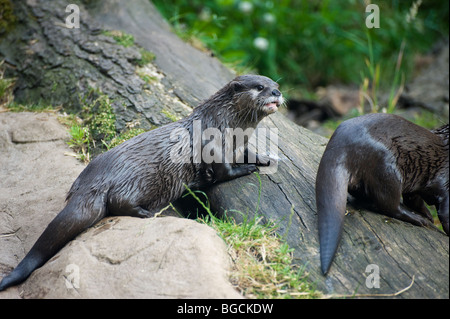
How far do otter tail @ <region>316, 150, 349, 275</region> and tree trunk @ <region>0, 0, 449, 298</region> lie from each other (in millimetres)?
81

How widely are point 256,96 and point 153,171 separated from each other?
79 centimetres

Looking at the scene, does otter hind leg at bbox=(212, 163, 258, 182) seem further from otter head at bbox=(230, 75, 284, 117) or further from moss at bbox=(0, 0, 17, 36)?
moss at bbox=(0, 0, 17, 36)

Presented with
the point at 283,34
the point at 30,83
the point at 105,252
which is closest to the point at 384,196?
the point at 105,252

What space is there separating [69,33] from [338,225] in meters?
3.19

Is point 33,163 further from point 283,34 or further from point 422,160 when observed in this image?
point 283,34

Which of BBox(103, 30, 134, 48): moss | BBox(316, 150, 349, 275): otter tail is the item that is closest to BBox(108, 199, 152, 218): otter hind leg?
BBox(316, 150, 349, 275): otter tail

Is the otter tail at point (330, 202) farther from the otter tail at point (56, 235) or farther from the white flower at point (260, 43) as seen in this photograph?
the white flower at point (260, 43)

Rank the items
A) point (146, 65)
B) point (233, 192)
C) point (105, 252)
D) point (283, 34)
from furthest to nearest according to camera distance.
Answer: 1. point (283, 34)
2. point (146, 65)
3. point (233, 192)
4. point (105, 252)

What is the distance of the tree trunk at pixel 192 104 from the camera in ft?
7.58

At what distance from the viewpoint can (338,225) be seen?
240 centimetres

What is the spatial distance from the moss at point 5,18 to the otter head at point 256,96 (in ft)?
8.84

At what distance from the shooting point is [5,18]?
448 centimetres

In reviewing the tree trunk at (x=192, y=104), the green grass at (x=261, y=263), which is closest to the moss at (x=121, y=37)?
the tree trunk at (x=192, y=104)

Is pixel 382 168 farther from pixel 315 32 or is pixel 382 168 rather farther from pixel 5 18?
pixel 315 32
